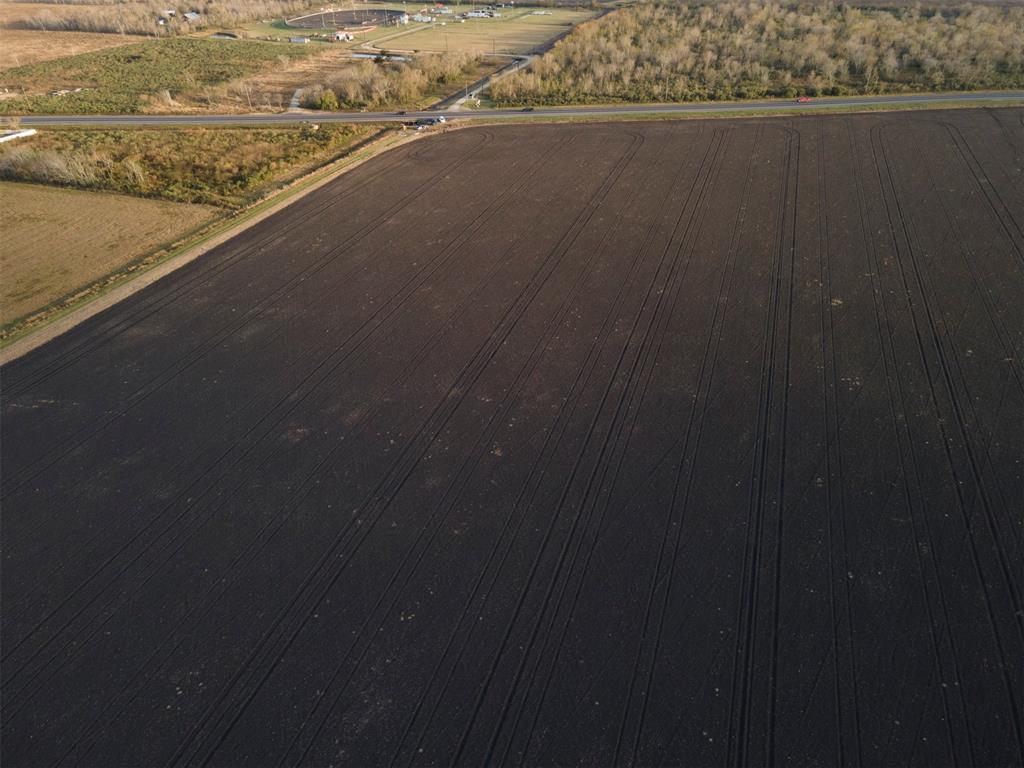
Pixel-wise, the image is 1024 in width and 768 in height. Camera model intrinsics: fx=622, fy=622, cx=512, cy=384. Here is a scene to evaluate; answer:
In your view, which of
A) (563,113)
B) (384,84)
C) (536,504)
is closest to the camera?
(536,504)

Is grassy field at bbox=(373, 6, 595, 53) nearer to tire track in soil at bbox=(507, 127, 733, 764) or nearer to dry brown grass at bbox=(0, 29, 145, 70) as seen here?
dry brown grass at bbox=(0, 29, 145, 70)

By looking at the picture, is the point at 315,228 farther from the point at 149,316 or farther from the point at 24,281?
the point at 24,281

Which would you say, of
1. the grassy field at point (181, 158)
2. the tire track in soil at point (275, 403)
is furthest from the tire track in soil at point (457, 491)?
the grassy field at point (181, 158)

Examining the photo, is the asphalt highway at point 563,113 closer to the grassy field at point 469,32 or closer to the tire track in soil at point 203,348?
the tire track in soil at point 203,348

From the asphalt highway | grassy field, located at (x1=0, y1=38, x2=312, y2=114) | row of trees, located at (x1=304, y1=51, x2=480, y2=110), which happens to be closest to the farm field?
the asphalt highway

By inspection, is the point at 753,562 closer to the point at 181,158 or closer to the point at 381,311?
the point at 381,311

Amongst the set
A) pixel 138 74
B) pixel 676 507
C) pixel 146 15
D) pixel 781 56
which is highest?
pixel 146 15

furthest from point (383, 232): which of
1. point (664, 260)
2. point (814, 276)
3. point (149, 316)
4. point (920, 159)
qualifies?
point (920, 159)

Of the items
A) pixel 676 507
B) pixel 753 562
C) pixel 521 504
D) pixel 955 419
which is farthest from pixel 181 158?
pixel 955 419
